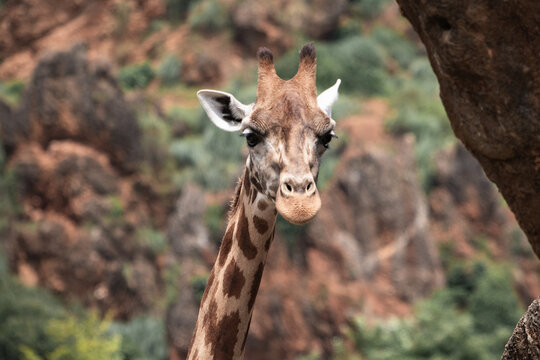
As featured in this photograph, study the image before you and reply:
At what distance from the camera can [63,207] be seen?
76.2 feet

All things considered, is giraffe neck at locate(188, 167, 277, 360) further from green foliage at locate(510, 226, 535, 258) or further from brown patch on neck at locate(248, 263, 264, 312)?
green foliage at locate(510, 226, 535, 258)

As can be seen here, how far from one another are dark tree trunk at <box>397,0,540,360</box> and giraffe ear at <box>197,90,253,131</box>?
112 cm

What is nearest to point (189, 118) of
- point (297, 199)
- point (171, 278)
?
point (171, 278)

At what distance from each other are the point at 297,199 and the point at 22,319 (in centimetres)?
1750

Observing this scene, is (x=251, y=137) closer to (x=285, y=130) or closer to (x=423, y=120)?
(x=285, y=130)

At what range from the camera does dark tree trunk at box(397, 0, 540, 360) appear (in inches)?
144

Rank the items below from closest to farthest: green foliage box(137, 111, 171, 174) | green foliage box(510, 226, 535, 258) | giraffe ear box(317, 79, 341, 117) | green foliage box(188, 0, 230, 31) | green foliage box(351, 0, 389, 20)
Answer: giraffe ear box(317, 79, 341, 117), green foliage box(510, 226, 535, 258), green foliage box(137, 111, 171, 174), green foliage box(188, 0, 230, 31), green foliage box(351, 0, 389, 20)

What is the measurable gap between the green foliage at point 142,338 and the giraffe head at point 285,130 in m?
17.5

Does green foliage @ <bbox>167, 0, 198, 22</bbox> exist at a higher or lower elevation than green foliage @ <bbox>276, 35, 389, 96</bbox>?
higher

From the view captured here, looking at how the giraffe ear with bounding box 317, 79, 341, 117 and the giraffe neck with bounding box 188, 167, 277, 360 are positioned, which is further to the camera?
the giraffe ear with bounding box 317, 79, 341, 117

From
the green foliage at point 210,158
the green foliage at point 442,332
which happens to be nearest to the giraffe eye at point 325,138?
the green foliage at point 442,332

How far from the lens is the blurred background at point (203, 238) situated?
19766 mm

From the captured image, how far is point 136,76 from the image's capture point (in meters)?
34.2

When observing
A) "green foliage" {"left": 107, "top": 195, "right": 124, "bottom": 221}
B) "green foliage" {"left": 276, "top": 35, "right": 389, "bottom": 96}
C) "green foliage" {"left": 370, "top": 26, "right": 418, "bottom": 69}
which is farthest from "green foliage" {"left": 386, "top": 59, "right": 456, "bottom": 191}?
"green foliage" {"left": 107, "top": 195, "right": 124, "bottom": 221}
